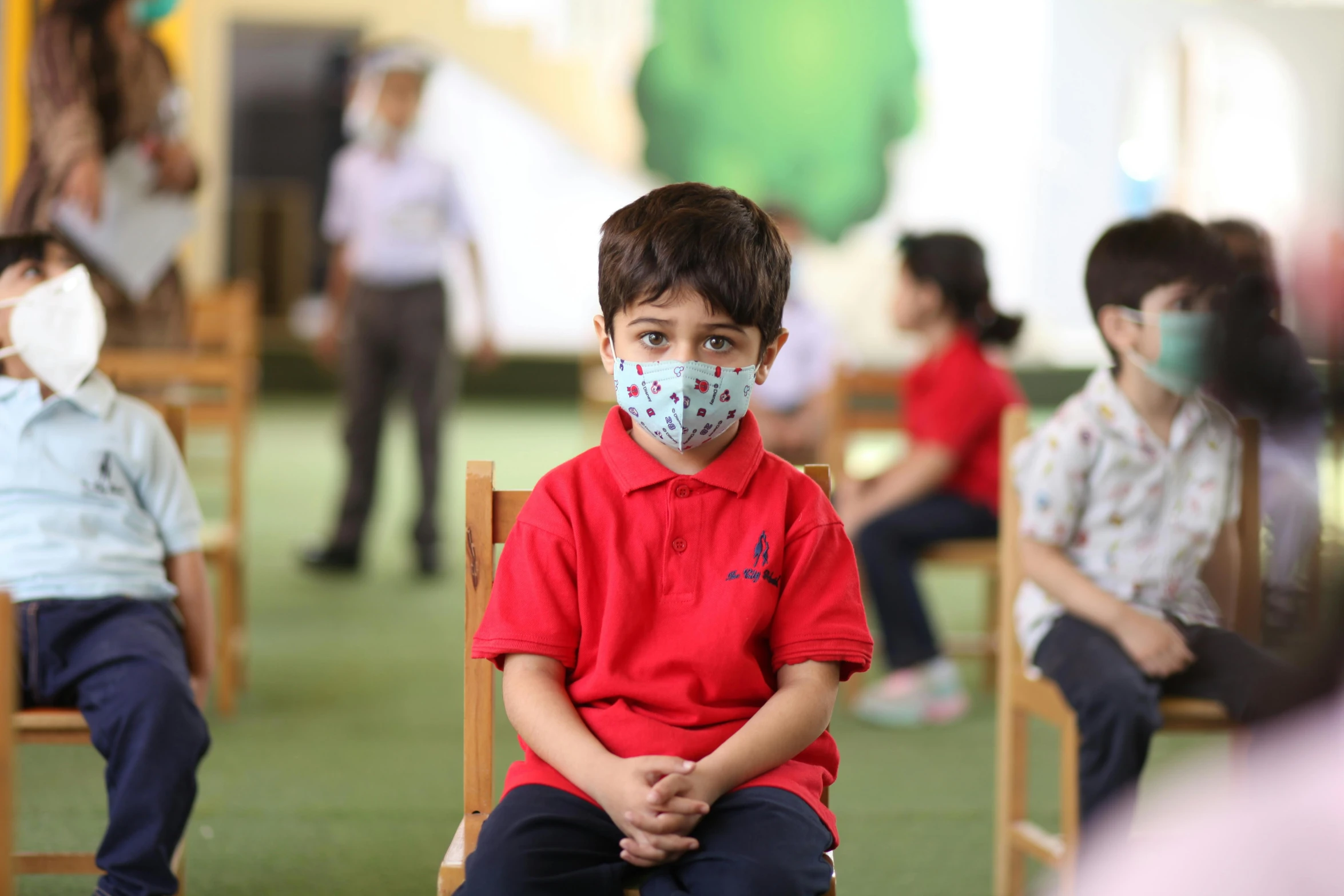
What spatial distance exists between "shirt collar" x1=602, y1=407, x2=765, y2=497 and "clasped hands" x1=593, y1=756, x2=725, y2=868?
0.97ft

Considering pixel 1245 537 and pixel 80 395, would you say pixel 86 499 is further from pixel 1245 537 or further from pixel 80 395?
pixel 1245 537

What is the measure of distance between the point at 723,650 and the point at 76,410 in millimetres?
1041

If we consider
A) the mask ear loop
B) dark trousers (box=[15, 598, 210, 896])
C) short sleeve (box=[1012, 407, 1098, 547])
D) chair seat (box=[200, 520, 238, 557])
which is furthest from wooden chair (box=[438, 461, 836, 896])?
chair seat (box=[200, 520, 238, 557])

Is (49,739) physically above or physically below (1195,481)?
below

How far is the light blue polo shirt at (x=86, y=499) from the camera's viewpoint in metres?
1.80

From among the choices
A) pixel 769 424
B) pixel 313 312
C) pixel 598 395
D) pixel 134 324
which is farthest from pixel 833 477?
pixel 313 312

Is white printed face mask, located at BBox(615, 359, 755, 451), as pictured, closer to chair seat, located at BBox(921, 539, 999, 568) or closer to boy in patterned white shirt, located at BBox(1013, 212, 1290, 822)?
boy in patterned white shirt, located at BBox(1013, 212, 1290, 822)

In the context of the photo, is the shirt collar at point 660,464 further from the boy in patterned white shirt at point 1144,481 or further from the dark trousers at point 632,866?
the boy in patterned white shirt at point 1144,481

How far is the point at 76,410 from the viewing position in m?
1.87

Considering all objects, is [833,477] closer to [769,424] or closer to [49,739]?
[769,424]

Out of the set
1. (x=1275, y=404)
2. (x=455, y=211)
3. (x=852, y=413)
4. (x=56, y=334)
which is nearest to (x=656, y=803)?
(x=1275, y=404)

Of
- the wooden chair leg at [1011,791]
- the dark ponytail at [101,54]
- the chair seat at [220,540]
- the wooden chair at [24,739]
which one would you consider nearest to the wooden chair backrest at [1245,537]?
the wooden chair leg at [1011,791]

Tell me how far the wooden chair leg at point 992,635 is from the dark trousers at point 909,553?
9.0 inches

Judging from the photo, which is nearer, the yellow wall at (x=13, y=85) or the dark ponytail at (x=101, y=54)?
the dark ponytail at (x=101, y=54)
